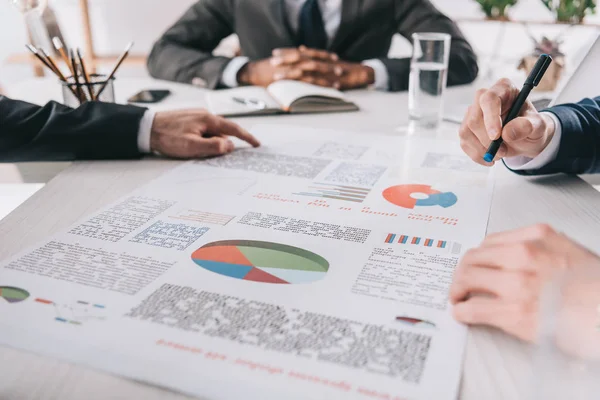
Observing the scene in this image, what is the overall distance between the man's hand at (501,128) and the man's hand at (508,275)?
30cm

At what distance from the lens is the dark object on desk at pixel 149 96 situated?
1342 millimetres

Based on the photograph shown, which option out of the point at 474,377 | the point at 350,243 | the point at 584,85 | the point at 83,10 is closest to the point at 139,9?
the point at 83,10

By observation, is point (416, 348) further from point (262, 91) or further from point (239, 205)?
point (262, 91)

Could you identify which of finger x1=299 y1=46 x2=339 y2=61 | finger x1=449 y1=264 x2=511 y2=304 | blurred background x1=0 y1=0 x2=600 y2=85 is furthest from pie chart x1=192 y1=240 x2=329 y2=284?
blurred background x1=0 y1=0 x2=600 y2=85

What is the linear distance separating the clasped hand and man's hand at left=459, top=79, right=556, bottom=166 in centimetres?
66

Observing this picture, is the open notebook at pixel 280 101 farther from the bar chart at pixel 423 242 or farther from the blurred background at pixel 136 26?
the blurred background at pixel 136 26

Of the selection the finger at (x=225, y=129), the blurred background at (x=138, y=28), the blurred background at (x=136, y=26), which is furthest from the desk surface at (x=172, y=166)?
the blurred background at (x=136, y=26)

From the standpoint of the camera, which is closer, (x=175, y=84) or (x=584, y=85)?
(x=584, y=85)

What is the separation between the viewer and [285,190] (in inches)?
31.8

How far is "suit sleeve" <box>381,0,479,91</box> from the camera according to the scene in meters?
1.48

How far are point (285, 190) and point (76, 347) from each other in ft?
1.35

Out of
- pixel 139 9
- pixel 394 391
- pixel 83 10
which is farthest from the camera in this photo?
pixel 139 9

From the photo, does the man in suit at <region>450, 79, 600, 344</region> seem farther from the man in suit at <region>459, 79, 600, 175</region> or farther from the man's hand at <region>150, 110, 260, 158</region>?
the man's hand at <region>150, 110, 260, 158</region>

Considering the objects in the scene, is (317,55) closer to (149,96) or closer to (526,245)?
(149,96)
